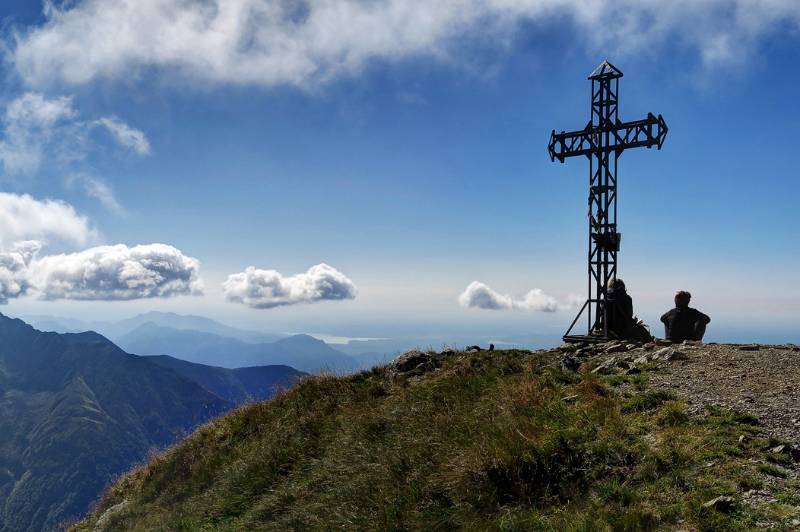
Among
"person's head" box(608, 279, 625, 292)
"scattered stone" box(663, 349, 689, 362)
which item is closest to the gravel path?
"scattered stone" box(663, 349, 689, 362)

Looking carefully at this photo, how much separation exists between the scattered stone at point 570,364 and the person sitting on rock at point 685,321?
5807mm

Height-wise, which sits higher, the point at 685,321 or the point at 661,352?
the point at 685,321

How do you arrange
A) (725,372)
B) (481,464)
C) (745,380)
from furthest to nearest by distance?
(725,372) < (745,380) < (481,464)

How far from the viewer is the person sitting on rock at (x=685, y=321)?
17.6 metres

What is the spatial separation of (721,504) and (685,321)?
13.0 metres

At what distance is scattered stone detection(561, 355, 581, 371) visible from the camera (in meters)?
13.4

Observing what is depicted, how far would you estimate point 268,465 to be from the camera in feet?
38.9

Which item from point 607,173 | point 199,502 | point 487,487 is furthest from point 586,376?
point 607,173

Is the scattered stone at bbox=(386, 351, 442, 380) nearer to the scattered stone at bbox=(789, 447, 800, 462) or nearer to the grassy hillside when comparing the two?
the grassy hillside

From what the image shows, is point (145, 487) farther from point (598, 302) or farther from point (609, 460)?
point (598, 302)

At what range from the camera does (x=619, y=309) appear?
1911cm

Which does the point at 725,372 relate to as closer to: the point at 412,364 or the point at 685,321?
the point at 685,321

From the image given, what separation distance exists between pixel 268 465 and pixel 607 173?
16128 mm

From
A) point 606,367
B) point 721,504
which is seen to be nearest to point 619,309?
point 606,367
